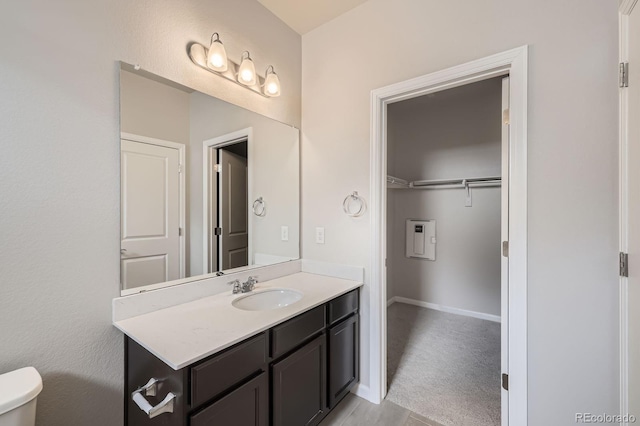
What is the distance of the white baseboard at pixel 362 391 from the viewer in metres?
1.96

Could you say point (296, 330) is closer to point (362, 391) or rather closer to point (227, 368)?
point (227, 368)

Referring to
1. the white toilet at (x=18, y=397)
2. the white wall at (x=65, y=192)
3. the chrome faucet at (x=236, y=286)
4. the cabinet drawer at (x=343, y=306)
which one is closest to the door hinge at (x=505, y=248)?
the cabinet drawer at (x=343, y=306)

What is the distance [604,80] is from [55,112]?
2370mm

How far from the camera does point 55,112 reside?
3.65ft

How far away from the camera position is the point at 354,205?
2.00 meters

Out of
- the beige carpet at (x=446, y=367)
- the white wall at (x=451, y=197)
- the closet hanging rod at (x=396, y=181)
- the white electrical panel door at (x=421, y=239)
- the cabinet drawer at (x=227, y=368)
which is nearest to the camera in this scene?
the cabinet drawer at (x=227, y=368)

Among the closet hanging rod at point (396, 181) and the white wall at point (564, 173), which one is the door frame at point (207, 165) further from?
the closet hanging rod at point (396, 181)

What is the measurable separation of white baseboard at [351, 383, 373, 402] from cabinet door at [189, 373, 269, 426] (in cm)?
95

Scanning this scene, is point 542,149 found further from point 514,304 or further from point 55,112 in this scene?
point 55,112

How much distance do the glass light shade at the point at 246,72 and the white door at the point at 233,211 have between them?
483 mm

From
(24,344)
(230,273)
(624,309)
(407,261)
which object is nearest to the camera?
(24,344)

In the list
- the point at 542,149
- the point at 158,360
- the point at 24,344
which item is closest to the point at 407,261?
the point at 542,149

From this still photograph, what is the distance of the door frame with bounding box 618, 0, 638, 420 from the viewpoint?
1146 mm

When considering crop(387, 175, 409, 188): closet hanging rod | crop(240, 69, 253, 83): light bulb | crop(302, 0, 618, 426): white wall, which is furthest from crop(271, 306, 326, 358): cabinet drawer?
crop(387, 175, 409, 188): closet hanging rod
